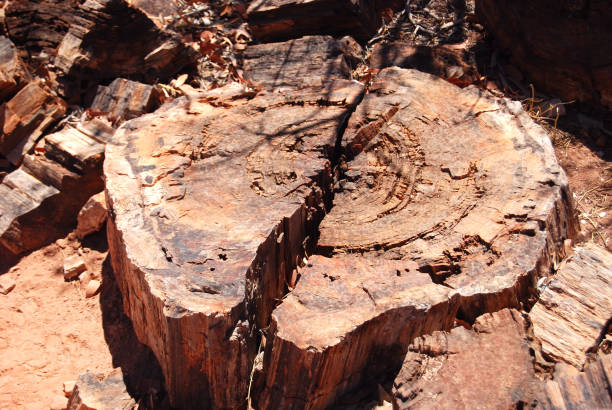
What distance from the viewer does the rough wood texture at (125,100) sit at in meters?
3.63

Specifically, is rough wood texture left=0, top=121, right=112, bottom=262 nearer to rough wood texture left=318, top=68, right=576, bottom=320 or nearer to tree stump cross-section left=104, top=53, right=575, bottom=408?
tree stump cross-section left=104, top=53, right=575, bottom=408

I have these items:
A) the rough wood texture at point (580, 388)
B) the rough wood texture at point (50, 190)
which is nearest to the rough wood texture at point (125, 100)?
the rough wood texture at point (50, 190)

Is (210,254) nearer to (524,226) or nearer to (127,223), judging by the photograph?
(127,223)

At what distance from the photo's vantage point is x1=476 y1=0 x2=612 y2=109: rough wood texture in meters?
3.59

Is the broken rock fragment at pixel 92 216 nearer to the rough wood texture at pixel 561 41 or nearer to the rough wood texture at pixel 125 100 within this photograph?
the rough wood texture at pixel 125 100

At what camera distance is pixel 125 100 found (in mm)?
3674

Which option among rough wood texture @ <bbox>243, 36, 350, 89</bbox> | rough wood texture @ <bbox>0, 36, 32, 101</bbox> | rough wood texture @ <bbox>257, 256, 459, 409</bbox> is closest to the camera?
rough wood texture @ <bbox>257, 256, 459, 409</bbox>

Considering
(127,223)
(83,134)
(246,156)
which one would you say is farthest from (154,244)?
(83,134)

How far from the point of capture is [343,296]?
194 cm

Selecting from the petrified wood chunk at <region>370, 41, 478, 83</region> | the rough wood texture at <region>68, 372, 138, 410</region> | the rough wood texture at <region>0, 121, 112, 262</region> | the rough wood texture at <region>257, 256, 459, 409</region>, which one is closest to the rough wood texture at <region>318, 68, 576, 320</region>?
the rough wood texture at <region>257, 256, 459, 409</region>

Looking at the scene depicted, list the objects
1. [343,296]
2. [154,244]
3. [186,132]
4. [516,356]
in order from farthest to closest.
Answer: [186,132]
[154,244]
[343,296]
[516,356]

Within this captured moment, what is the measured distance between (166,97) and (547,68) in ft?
9.21

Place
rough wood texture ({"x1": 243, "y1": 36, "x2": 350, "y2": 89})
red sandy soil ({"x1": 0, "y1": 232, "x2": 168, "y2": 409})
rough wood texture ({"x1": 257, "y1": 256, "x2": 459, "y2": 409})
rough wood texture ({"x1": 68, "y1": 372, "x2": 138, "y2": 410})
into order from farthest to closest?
rough wood texture ({"x1": 243, "y1": 36, "x2": 350, "y2": 89})
red sandy soil ({"x1": 0, "y1": 232, "x2": 168, "y2": 409})
rough wood texture ({"x1": 68, "y1": 372, "x2": 138, "y2": 410})
rough wood texture ({"x1": 257, "y1": 256, "x2": 459, "y2": 409})

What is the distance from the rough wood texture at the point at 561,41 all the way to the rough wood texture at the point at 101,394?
3.47 m
